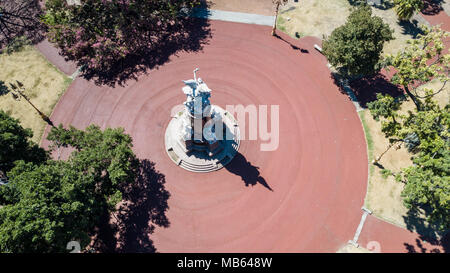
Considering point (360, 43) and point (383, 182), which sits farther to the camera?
point (360, 43)

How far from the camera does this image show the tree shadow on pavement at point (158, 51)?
4747 centimetres

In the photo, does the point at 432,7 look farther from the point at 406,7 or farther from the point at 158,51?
the point at 158,51

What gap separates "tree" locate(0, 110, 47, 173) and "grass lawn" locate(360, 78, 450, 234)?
145 feet

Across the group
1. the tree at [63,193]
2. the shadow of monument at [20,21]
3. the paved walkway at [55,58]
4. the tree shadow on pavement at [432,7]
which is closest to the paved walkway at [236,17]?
the paved walkway at [55,58]

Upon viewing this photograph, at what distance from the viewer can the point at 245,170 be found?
40.9m

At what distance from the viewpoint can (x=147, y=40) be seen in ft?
166

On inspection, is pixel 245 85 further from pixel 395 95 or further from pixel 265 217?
pixel 395 95

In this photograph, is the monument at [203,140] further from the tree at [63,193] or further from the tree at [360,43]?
the tree at [360,43]

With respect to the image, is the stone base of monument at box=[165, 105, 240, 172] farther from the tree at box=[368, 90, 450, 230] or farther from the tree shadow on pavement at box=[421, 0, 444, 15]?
the tree shadow on pavement at box=[421, 0, 444, 15]

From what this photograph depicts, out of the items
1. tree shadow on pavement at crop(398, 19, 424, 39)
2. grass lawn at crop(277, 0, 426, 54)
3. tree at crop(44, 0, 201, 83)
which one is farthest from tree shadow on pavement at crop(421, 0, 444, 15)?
tree at crop(44, 0, 201, 83)

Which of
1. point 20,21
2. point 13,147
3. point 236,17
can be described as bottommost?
point 13,147

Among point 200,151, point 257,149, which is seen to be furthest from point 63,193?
point 257,149

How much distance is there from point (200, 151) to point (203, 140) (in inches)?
101

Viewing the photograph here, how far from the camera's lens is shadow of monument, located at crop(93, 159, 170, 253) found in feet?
118
